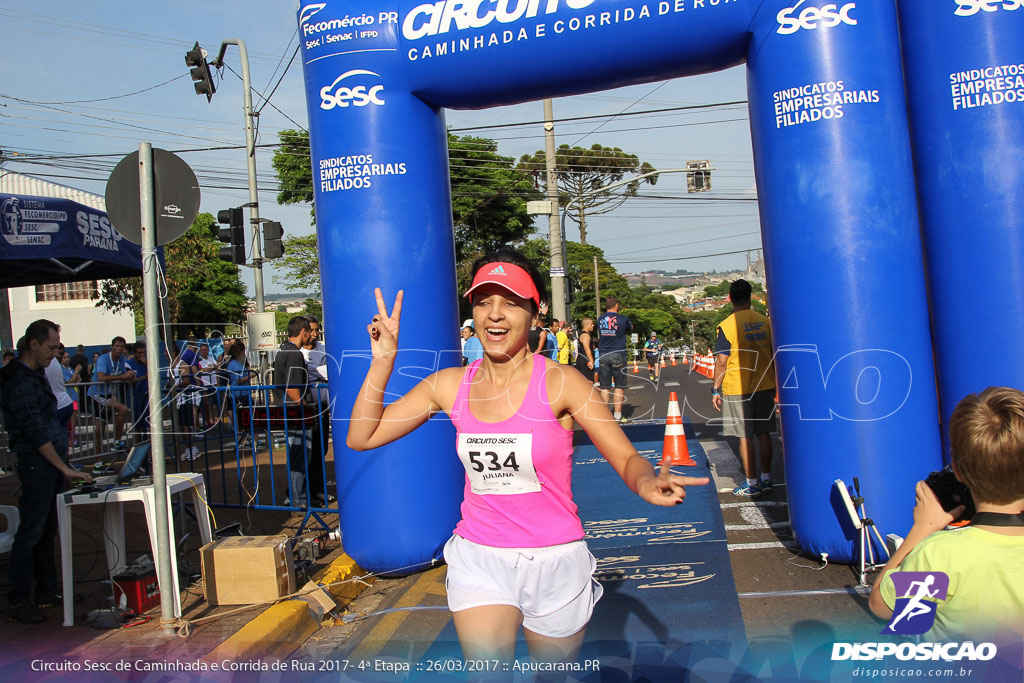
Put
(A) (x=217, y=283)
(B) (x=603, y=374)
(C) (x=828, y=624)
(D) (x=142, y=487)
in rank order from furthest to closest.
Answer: (A) (x=217, y=283)
(B) (x=603, y=374)
(D) (x=142, y=487)
(C) (x=828, y=624)

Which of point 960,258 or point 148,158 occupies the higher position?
point 148,158

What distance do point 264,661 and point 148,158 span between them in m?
3.06

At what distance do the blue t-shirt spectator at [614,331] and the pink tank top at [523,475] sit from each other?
9.77 meters

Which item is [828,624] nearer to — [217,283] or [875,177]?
[875,177]

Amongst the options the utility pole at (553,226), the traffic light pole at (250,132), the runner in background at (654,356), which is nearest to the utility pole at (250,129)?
the traffic light pole at (250,132)

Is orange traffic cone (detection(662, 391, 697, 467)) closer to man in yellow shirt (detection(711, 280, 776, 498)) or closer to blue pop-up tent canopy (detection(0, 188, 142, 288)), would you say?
man in yellow shirt (detection(711, 280, 776, 498))

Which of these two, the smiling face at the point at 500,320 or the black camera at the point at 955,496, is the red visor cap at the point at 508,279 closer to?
the smiling face at the point at 500,320

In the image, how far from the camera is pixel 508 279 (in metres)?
2.95

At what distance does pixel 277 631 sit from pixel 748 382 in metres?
4.74

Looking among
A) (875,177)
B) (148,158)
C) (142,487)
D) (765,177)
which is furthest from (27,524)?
(875,177)

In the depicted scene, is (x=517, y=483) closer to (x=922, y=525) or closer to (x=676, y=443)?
(x=922, y=525)

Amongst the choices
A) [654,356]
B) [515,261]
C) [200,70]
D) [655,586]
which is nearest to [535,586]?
[515,261]

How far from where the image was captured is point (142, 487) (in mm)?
5160

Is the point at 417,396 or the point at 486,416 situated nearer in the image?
the point at 486,416
